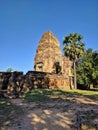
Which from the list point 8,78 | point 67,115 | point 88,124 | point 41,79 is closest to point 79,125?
point 88,124

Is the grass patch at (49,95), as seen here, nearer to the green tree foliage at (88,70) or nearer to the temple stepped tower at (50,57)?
the temple stepped tower at (50,57)

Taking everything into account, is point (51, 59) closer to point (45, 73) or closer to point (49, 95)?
point (45, 73)

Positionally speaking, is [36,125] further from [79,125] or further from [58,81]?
[58,81]

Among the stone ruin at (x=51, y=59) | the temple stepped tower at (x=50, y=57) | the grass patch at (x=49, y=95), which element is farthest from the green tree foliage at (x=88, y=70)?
the grass patch at (x=49, y=95)

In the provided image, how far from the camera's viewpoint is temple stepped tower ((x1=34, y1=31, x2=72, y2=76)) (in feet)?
148

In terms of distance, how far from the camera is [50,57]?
4509cm

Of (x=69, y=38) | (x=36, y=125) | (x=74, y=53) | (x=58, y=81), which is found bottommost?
(x=36, y=125)

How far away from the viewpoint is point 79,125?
30.0ft

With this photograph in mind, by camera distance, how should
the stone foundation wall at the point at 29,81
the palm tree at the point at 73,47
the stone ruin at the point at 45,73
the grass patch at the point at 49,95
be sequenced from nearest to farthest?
the grass patch at the point at 49,95, the stone foundation wall at the point at 29,81, the stone ruin at the point at 45,73, the palm tree at the point at 73,47

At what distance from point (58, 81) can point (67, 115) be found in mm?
29202

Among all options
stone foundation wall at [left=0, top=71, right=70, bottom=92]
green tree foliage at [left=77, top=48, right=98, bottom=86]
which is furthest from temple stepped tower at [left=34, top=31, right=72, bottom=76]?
stone foundation wall at [left=0, top=71, right=70, bottom=92]

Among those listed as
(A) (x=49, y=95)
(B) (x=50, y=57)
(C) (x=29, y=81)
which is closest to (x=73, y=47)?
(B) (x=50, y=57)

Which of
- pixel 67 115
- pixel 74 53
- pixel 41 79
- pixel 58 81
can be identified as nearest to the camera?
pixel 67 115

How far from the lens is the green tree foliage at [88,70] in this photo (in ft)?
149
